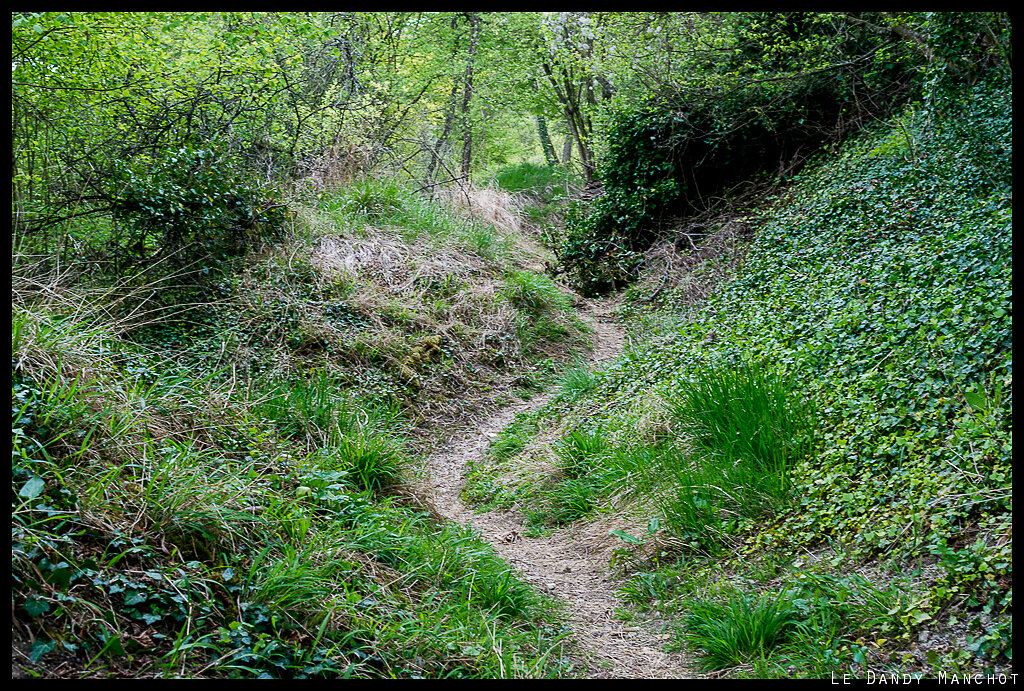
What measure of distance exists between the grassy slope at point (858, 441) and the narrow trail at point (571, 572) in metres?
0.19

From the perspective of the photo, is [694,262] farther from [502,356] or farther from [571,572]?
[571,572]

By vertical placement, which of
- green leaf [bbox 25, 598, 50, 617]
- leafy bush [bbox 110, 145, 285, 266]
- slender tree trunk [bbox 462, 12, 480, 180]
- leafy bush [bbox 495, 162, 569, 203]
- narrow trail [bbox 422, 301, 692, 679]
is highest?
slender tree trunk [bbox 462, 12, 480, 180]

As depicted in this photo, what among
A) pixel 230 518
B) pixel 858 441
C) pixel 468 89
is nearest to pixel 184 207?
pixel 230 518

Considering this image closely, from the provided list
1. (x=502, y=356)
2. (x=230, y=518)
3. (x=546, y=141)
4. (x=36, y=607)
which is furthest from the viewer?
(x=546, y=141)

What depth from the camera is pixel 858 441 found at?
409cm

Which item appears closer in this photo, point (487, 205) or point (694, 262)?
point (694, 262)

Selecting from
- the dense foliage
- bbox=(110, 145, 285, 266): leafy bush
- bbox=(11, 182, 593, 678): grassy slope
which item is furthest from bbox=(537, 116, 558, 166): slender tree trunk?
bbox=(11, 182, 593, 678): grassy slope

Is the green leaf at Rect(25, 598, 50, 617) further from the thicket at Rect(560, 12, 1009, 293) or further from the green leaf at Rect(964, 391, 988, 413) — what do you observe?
the thicket at Rect(560, 12, 1009, 293)

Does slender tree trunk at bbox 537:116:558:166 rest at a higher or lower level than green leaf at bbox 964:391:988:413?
higher

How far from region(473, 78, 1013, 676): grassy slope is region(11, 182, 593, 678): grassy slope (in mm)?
1044

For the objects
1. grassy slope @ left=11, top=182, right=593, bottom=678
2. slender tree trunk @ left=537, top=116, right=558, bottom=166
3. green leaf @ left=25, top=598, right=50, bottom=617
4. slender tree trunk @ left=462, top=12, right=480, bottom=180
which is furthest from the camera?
slender tree trunk @ left=537, top=116, right=558, bottom=166

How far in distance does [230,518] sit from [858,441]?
3585 mm

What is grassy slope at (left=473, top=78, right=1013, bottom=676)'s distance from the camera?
300cm
